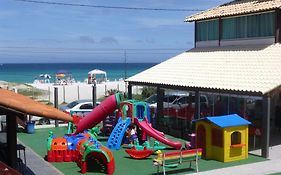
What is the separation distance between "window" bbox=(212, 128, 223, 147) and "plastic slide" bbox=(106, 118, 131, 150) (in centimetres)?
417

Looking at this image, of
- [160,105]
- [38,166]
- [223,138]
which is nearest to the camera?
[38,166]

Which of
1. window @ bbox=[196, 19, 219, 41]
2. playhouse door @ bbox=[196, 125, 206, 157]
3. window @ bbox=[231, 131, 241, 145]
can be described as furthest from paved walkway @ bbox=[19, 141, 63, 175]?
window @ bbox=[196, 19, 219, 41]

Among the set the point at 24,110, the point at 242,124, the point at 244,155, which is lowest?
the point at 244,155

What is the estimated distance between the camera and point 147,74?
90.1ft

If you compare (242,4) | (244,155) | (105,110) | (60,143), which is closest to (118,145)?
(105,110)

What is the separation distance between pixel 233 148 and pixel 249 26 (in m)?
9.29

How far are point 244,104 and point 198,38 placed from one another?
7.83m

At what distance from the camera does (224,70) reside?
22.3 m

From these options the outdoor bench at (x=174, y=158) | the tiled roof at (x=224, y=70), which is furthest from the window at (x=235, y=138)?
the outdoor bench at (x=174, y=158)

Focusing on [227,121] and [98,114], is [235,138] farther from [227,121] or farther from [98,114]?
[98,114]

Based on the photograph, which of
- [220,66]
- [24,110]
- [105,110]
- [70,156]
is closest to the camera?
[24,110]

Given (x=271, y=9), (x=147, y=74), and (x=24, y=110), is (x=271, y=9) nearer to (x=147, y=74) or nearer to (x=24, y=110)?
(x=147, y=74)

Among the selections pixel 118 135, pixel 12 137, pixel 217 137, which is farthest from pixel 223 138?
pixel 12 137

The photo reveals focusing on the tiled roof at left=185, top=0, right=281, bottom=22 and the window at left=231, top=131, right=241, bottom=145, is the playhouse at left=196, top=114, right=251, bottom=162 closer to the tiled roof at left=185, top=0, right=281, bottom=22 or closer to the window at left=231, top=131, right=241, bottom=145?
the window at left=231, top=131, right=241, bottom=145
